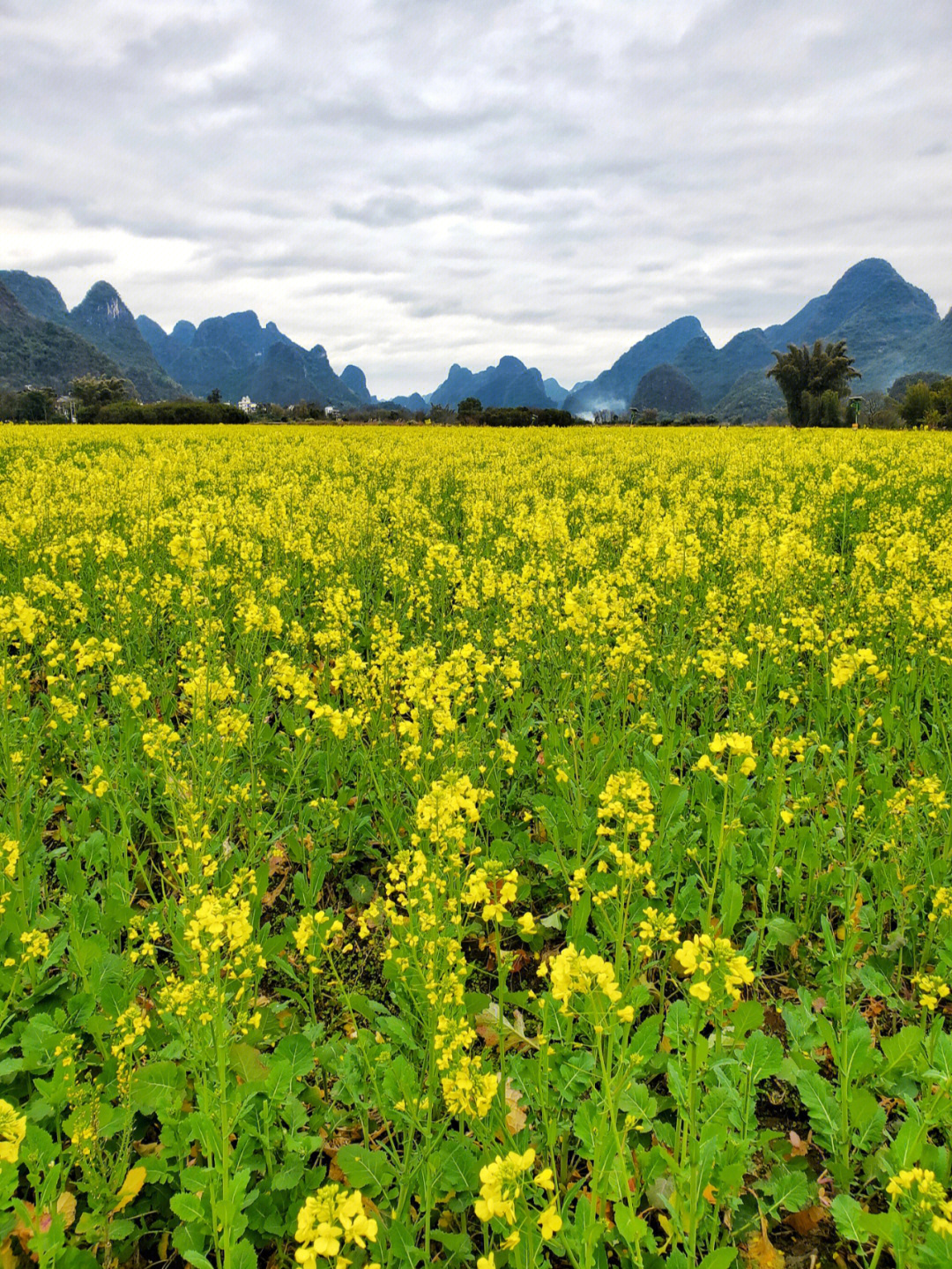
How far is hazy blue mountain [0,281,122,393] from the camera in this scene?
124 meters

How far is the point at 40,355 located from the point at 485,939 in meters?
159

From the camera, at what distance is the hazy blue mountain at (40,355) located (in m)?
124

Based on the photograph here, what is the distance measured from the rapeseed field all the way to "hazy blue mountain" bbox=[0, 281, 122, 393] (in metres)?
141

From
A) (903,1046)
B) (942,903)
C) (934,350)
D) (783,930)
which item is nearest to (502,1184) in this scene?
(903,1046)

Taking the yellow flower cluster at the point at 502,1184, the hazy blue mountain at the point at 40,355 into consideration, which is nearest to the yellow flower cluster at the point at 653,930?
the yellow flower cluster at the point at 502,1184

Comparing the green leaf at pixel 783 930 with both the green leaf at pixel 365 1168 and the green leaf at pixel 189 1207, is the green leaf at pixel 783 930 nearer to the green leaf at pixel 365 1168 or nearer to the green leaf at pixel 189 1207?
the green leaf at pixel 365 1168

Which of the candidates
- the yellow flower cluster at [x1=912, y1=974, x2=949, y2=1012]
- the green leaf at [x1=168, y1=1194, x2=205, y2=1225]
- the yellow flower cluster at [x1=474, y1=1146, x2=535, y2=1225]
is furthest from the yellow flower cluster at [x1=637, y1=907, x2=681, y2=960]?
the green leaf at [x1=168, y1=1194, x2=205, y2=1225]

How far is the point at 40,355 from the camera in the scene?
129250 mm

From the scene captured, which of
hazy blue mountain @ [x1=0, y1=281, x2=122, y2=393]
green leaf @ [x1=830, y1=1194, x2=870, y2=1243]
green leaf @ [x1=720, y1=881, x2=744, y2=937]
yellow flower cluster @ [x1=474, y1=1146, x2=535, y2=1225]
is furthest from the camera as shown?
hazy blue mountain @ [x1=0, y1=281, x2=122, y2=393]

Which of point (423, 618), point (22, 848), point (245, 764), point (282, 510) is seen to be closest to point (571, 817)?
point (245, 764)

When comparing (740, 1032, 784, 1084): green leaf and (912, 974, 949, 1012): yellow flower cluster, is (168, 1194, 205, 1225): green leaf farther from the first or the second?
(912, 974, 949, 1012): yellow flower cluster

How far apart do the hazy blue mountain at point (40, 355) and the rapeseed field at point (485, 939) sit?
463 ft

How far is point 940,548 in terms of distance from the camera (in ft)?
18.1

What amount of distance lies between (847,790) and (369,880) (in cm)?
224
